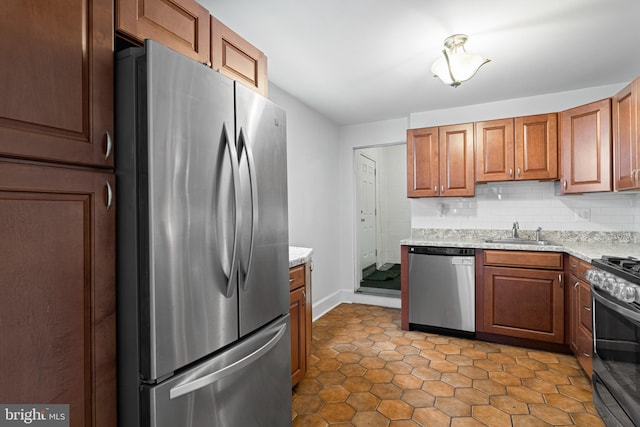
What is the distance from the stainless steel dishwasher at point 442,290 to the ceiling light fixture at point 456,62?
1.66 m

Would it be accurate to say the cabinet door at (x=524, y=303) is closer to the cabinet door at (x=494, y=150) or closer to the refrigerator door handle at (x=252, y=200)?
the cabinet door at (x=494, y=150)

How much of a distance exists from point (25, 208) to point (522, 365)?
10.8 feet

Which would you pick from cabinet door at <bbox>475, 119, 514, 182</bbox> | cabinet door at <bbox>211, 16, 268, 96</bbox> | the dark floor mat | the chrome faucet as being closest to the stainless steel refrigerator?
cabinet door at <bbox>211, 16, 268, 96</bbox>

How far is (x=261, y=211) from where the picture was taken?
1.51 metres

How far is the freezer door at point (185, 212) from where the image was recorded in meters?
1.05

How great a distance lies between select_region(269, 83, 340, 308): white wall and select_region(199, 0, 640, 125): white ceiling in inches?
13.8

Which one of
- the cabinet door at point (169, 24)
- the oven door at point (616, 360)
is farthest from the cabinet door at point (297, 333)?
the oven door at point (616, 360)

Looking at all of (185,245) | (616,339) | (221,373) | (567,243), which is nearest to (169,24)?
(185,245)

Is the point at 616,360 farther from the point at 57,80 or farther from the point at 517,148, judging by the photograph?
the point at 57,80

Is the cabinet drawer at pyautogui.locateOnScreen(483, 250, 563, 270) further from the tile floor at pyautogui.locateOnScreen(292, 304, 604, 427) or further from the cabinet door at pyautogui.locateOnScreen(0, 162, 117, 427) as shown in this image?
the cabinet door at pyautogui.locateOnScreen(0, 162, 117, 427)

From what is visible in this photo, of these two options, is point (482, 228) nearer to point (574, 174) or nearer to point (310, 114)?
point (574, 174)

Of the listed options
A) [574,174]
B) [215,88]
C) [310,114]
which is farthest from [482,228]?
[215,88]

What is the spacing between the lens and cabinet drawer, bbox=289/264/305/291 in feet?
6.72

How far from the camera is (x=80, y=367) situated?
3.26 ft
